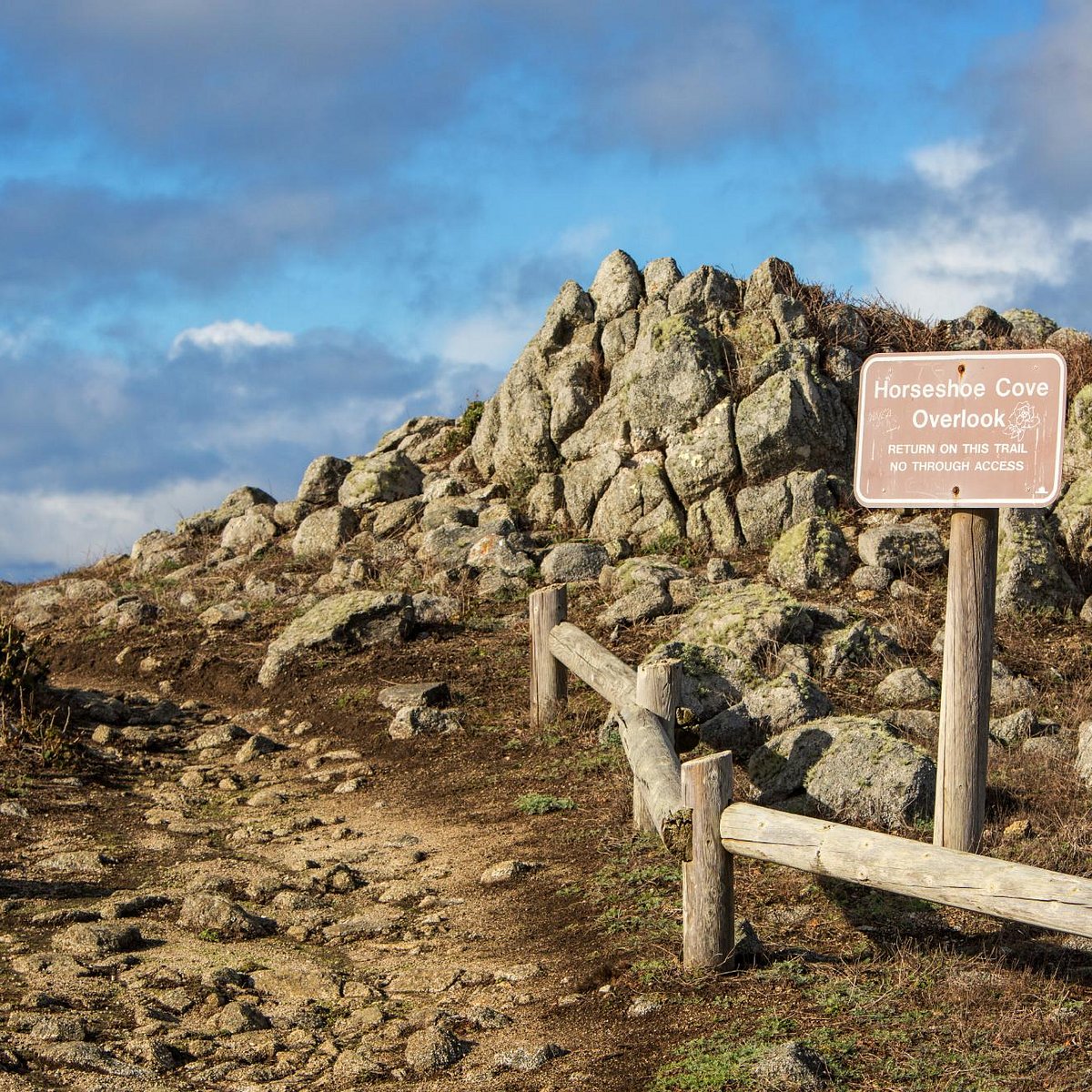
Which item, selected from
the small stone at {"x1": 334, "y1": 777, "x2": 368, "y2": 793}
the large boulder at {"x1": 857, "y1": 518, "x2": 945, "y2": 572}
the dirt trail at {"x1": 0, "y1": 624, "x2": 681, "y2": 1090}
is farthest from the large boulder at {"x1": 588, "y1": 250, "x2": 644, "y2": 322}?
the small stone at {"x1": 334, "y1": 777, "x2": 368, "y2": 793}

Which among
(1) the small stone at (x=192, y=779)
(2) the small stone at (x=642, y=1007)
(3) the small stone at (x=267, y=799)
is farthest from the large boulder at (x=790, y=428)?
(2) the small stone at (x=642, y=1007)

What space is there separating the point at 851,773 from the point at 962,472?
7.79 feet

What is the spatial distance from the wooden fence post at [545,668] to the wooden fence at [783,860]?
368 centimetres

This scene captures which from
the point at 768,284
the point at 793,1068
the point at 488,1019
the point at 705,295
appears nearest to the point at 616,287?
the point at 705,295

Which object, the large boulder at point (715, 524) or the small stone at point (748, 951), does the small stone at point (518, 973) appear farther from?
the large boulder at point (715, 524)

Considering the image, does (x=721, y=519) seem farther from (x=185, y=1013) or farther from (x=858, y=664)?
(x=185, y=1013)

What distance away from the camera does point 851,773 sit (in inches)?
331

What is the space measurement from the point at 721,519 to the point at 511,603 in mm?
2889

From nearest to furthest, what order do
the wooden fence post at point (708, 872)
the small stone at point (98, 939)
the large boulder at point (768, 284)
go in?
the wooden fence post at point (708, 872) → the small stone at point (98, 939) → the large boulder at point (768, 284)

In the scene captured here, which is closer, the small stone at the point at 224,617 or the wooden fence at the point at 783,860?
the wooden fence at the point at 783,860

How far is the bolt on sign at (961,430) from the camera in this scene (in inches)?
275

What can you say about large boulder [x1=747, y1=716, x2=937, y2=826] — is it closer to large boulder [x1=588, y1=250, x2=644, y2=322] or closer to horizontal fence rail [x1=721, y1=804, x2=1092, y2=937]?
horizontal fence rail [x1=721, y1=804, x2=1092, y2=937]

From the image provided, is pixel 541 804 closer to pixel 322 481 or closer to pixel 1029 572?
pixel 1029 572

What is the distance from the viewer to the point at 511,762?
10.9 meters
